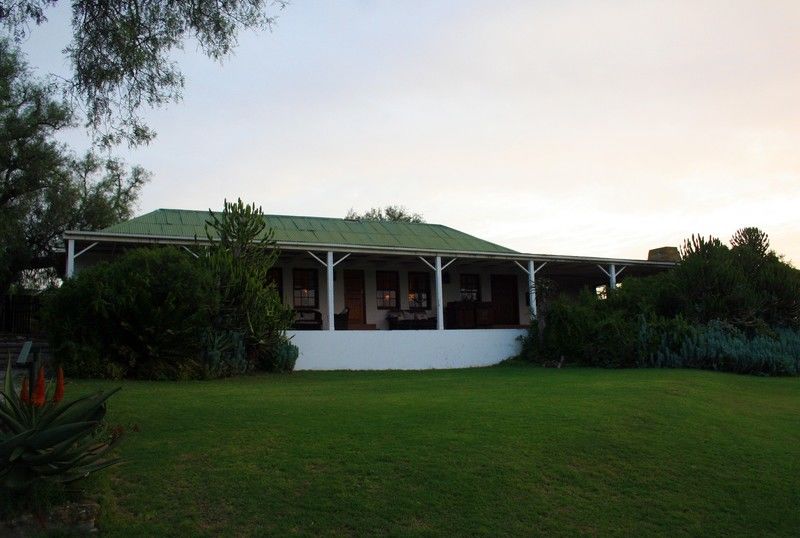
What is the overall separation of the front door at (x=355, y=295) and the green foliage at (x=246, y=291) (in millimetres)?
6156

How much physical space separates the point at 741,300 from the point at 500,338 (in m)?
6.77

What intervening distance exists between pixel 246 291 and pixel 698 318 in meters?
12.4

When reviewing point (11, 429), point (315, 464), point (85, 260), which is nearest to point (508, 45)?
point (315, 464)

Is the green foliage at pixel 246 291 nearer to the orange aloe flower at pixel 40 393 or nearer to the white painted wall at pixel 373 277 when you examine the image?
the white painted wall at pixel 373 277

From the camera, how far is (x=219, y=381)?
1457 cm

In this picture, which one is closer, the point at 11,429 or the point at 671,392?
the point at 11,429

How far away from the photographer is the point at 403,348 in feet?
66.7

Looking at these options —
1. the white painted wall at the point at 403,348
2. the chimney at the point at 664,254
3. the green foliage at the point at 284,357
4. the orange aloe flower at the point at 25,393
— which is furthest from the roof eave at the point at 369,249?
Answer: the orange aloe flower at the point at 25,393

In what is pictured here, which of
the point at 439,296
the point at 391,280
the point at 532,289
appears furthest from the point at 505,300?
the point at 439,296

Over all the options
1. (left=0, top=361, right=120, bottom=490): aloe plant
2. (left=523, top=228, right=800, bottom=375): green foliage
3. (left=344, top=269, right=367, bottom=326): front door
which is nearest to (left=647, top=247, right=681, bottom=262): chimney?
(left=523, top=228, right=800, bottom=375): green foliage

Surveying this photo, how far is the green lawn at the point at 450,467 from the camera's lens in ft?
19.6

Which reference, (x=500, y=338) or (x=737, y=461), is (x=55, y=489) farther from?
(x=500, y=338)

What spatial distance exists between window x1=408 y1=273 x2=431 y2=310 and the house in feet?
0.11

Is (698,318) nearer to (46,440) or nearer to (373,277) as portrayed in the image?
(373,277)
